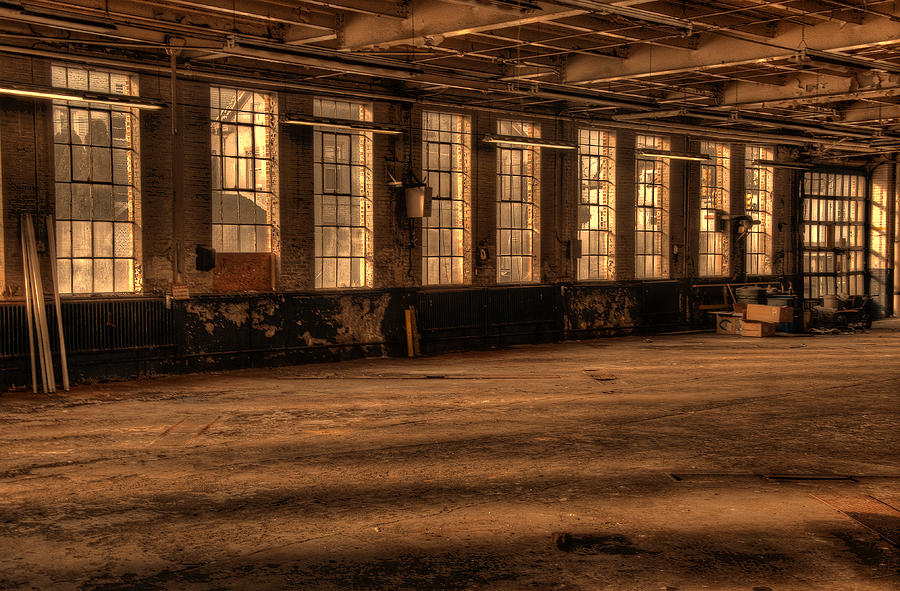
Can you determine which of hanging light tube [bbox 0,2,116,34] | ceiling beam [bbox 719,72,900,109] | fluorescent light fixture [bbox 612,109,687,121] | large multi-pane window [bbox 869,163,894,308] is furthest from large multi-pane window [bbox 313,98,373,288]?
large multi-pane window [bbox 869,163,894,308]

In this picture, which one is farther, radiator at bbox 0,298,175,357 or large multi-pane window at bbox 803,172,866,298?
large multi-pane window at bbox 803,172,866,298

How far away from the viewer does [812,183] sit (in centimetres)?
2520

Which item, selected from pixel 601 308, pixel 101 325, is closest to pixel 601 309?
pixel 601 308

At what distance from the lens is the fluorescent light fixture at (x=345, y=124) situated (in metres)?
14.6

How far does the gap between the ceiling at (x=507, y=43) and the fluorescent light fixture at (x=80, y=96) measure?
2.39ft

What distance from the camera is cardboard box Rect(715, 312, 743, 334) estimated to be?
20828 millimetres

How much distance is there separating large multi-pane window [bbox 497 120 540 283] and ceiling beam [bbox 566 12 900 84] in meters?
3.41

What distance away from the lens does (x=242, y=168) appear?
14523 mm

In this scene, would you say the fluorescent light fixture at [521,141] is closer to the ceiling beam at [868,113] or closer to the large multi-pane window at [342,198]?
the large multi-pane window at [342,198]

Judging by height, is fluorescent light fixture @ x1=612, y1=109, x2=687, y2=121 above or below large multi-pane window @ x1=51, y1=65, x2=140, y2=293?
above

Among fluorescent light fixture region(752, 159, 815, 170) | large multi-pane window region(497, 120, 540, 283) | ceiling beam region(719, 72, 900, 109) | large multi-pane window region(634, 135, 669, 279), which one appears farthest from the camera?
fluorescent light fixture region(752, 159, 815, 170)

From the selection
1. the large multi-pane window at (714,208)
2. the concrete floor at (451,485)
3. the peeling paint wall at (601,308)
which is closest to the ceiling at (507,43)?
the peeling paint wall at (601,308)

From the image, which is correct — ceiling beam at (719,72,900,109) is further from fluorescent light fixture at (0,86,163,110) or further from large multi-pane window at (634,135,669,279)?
fluorescent light fixture at (0,86,163,110)

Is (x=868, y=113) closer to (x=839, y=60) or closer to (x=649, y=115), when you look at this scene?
(x=649, y=115)
